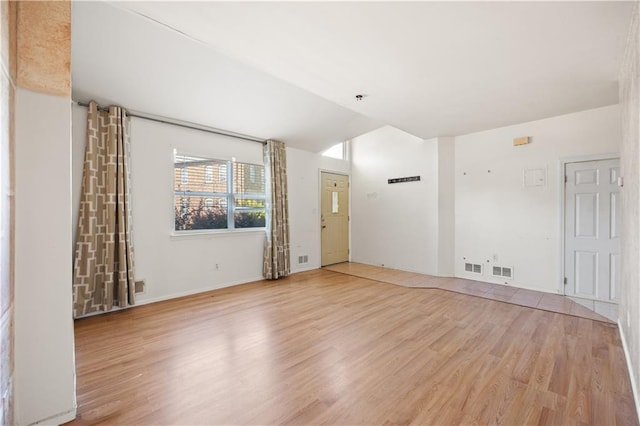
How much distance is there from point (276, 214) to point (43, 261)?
3642 millimetres

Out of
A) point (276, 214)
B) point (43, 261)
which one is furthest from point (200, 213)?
point (43, 261)

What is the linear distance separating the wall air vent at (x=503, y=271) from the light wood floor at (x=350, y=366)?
1.18 m

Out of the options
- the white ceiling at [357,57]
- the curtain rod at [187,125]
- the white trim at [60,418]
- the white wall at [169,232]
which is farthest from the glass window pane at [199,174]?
the white trim at [60,418]

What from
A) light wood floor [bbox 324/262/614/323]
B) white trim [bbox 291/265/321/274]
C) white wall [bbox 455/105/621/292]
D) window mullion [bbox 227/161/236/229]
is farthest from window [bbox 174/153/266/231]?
white wall [bbox 455/105/621/292]

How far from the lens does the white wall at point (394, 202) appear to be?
5.36 meters

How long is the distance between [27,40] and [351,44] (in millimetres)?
2136

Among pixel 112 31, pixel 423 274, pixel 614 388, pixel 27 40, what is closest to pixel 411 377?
pixel 614 388

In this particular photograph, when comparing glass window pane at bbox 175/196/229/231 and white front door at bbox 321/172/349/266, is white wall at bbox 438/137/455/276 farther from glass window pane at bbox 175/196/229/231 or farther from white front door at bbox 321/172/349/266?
glass window pane at bbox 175/196/229/231

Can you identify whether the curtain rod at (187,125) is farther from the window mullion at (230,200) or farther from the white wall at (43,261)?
the white wall at (43,261)

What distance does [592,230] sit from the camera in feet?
12.2

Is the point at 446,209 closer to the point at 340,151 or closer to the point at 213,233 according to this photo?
the point at 340,151

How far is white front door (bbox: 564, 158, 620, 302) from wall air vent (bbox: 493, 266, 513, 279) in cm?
69

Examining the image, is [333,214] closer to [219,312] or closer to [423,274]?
[423,274]

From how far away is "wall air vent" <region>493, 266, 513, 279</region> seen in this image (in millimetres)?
4492
